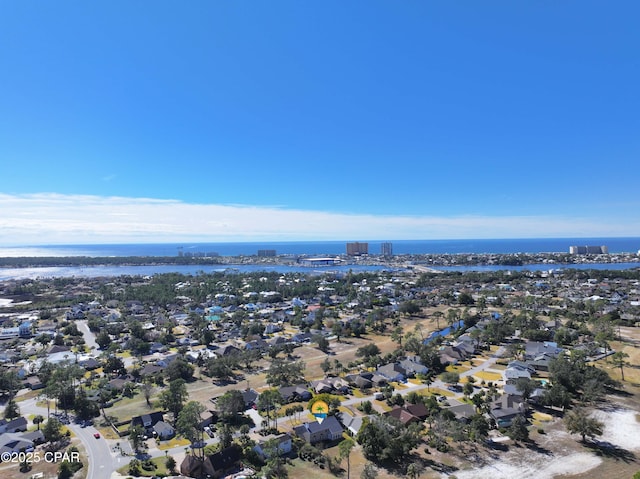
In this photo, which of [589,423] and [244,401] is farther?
[244,401]

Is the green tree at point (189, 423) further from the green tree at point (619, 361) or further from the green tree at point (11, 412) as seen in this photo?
the green tree at point (619, 361)

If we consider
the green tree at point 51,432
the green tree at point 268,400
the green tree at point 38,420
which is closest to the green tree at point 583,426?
the green tree at point 268,400

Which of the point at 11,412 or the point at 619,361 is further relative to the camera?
the point at 619,361

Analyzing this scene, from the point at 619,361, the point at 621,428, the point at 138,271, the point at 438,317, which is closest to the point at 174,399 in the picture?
the point at 621,428

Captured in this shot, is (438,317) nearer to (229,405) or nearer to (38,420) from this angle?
(229,405)

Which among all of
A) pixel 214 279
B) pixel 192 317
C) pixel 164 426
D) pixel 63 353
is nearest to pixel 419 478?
pixel 164 426

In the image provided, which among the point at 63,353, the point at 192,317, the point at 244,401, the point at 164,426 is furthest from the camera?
the point at 192,317

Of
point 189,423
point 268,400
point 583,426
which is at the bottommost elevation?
point 583,426

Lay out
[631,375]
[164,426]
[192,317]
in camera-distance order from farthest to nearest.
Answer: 1. [192,317]
2. [631,375]
3. [164,426]

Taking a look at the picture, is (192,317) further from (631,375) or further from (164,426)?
(631,375)
